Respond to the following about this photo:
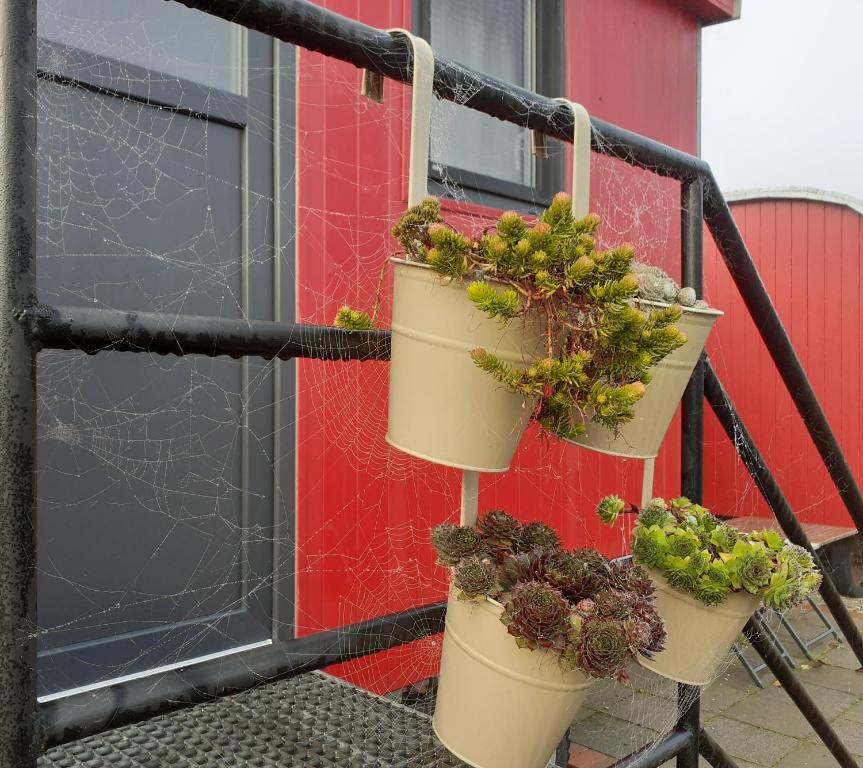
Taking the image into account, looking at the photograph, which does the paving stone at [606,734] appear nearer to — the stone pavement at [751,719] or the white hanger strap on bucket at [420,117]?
the stone pavement at [751,719]

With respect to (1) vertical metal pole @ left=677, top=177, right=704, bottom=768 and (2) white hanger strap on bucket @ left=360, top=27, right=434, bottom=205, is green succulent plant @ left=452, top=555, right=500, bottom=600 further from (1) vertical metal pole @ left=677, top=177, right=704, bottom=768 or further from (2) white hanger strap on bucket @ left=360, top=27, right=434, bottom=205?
(1) vertical metal pole @ left=677, top=177, right=704, bottom=768

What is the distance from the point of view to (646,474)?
1524mm

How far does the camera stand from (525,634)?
991mm

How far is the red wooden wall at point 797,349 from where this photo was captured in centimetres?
540

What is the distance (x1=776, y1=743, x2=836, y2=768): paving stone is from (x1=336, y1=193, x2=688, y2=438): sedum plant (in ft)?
9.02

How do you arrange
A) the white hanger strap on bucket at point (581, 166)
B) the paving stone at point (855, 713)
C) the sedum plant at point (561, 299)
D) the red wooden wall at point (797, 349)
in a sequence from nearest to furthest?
the sedum plant at point (561, 299) → the white hanger strap on bucket at point (581, 166) → the paving stone at point (855, 713) → the red wooden wall at point (797, 349)

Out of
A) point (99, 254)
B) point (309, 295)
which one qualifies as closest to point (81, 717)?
point (99, 254)

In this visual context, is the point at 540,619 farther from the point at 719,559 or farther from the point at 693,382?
the point at 693,382

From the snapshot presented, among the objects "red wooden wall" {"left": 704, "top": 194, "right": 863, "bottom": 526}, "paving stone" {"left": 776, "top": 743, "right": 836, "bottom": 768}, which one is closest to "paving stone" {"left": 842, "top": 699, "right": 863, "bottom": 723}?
"paving stone" {"left": 776, "top": 743, "right": 836, "bottom": 768}

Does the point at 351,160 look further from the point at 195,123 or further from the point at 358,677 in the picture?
the point at 358,677

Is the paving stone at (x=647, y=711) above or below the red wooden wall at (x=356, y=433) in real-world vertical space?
below

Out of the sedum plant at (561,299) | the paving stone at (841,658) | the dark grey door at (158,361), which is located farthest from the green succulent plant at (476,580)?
the paving stone at (841,658)

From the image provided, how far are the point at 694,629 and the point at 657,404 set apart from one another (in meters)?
0.39

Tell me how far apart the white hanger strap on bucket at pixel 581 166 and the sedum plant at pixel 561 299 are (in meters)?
0.23
